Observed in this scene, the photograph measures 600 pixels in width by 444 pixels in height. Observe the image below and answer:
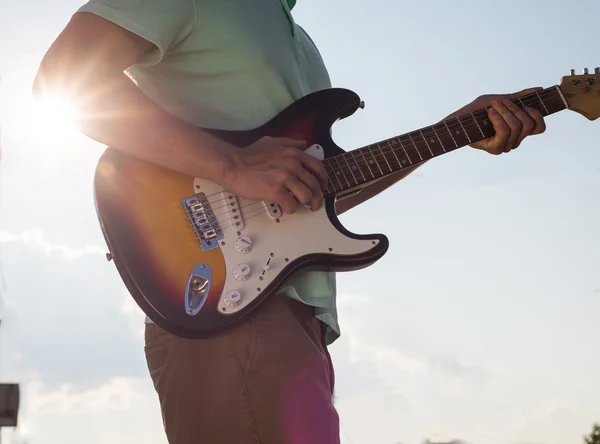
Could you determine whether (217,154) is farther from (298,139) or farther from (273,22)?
(273,22)

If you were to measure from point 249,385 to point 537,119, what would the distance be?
58.9 inches

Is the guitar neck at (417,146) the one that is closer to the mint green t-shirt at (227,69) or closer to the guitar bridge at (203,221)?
the mint green t-shirt at (227,69)

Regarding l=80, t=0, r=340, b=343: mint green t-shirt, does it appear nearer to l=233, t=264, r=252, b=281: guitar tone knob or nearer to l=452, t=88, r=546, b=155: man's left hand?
l=233, t=264, r=252, b=281: guitar tone knob

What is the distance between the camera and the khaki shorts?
89.0 inches

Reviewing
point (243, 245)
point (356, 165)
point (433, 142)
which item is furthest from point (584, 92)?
point (243, 245)

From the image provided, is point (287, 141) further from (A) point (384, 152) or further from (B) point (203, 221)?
(A) point (384, 152)

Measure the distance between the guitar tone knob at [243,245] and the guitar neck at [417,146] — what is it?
366mm

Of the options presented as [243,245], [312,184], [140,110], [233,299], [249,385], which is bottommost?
[249,385]

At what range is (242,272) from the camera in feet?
8.19

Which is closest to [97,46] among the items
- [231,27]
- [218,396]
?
[231,27]

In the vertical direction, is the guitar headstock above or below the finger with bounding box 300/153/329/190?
above

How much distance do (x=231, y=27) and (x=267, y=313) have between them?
92cm

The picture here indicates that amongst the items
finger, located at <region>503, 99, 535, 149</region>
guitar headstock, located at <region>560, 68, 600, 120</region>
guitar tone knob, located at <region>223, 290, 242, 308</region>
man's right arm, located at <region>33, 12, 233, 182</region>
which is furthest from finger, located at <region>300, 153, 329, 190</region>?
guitar headstock, located at <region>560, 68, 600, 120</region>

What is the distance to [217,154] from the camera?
2428mm
